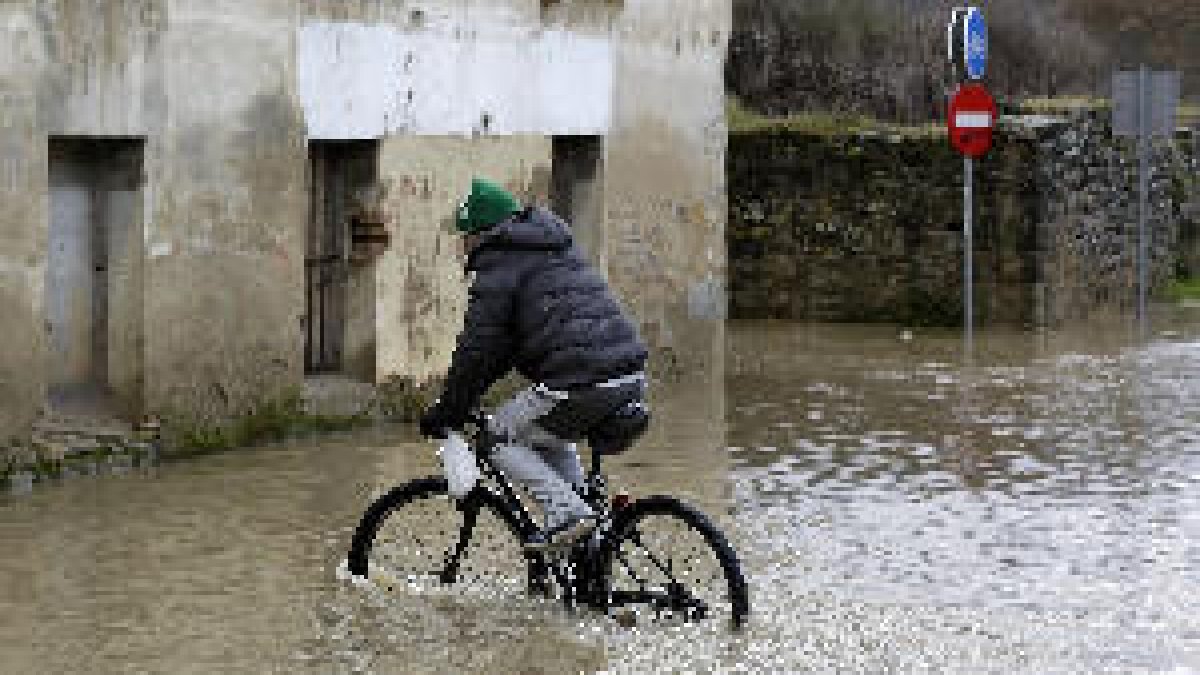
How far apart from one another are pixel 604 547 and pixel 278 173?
5643mm

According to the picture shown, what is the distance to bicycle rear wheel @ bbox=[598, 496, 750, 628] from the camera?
9.95 metres

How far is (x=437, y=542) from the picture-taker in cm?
1199

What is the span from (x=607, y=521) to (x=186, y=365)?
5051mm

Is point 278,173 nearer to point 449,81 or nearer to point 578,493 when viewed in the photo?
point 449,81

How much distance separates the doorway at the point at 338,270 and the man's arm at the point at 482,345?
627 centimetres

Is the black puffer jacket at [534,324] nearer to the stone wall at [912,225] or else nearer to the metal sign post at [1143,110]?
the stone wall at [912,225]

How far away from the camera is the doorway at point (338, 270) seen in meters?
16.3

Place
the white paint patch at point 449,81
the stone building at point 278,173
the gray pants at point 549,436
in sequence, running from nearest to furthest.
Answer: the gray pants at point 549,436
the stone building at point 278,173
the white paint patch at point 449,81

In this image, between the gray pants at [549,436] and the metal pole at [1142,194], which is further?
the metal pole at [1142,194]

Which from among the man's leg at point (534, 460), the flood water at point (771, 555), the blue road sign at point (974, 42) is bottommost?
the flood water at point (771, 555)

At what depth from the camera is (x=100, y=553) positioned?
11789 mm

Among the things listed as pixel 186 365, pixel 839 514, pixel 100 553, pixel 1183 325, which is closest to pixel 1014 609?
pixel 839 514

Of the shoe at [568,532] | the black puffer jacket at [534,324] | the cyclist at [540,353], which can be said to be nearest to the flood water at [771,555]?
the shoe at [568,532]

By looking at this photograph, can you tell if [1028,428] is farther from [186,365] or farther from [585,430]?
[585,430]
